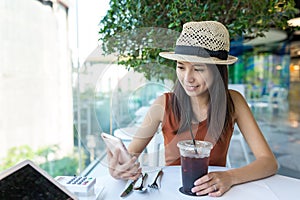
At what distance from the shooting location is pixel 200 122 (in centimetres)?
120

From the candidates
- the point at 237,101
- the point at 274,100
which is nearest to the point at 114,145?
the point at 237,101

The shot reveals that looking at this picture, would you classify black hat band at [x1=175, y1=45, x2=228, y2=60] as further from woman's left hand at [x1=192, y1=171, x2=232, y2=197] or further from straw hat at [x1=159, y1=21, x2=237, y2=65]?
Result: woman's left hand at [x1=192, y1=171, x2=232, y2=197]

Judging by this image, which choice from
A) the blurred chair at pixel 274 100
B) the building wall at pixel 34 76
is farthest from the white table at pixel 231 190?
the blurred chair at pixel 274 100

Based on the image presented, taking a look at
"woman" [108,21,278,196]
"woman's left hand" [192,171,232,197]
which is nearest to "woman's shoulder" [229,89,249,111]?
"woman" [108,21,278,196]

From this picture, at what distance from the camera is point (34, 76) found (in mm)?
1692

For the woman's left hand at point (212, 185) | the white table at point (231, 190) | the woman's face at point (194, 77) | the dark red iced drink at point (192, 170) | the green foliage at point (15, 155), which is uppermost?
the woman's face at point (194, 77)

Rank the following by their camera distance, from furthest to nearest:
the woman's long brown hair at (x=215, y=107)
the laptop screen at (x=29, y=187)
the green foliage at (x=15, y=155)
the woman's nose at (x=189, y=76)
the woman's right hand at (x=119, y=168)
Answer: the green foliage at (x=15, y=155) < the woman's long brown hair at (x=215, y=107) < the woman's nose at (x=189, y=76) < the woman's right hand at (x=119, y=168) < the laptop screen at (x=29, y=187)

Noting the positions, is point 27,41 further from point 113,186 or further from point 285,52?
point 285,52

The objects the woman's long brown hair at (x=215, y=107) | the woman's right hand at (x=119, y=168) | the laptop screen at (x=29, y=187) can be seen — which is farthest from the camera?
the woman's long brown hair at (x=215, y=107)

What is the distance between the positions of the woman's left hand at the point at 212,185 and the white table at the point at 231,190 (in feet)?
0.05

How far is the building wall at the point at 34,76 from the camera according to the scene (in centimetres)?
143

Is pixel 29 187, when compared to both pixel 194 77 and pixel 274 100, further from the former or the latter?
pixel 274 100

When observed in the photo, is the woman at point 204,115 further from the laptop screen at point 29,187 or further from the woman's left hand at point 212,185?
the laptop screen at point 29,187

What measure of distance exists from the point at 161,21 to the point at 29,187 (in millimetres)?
1159
